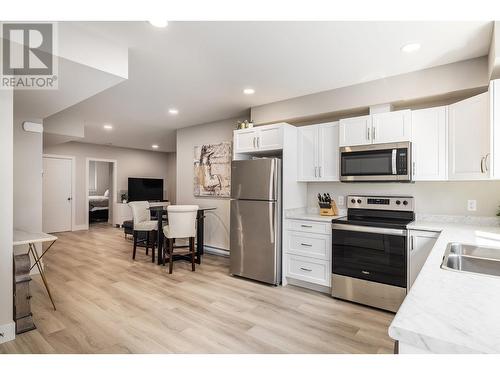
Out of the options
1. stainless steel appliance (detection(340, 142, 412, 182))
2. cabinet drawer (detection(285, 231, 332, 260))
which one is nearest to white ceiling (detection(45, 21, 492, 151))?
stainless steel appliance (detection(340, 142, 412, 182))

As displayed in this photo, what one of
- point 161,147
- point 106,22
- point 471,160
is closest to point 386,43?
point 471,160

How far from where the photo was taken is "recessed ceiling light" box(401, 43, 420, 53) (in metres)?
2.25

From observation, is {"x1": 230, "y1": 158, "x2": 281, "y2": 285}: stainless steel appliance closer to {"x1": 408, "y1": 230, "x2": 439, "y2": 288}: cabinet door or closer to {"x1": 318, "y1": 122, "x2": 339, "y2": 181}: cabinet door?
{"x1": 318, "y1": 122, "x2": 339, "y2": 181}: cabinet door

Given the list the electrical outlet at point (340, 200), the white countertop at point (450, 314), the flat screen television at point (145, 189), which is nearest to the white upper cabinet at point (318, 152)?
the electrical outlet at point (340, 200)

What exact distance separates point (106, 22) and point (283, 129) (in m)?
2.08

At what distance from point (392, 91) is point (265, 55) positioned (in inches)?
56.5

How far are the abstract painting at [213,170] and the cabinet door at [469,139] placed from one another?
3.21 metres

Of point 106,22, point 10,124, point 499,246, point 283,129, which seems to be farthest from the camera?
point 283,129

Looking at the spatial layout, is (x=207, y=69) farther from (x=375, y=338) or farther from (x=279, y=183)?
(x=375, y=338)

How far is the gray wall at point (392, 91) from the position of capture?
2.49 m

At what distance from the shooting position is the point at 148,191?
847 centimetres

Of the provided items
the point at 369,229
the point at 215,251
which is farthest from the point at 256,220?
the point at 215,251

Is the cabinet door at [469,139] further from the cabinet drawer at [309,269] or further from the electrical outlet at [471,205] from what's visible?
the cabinet drawer at [309,269]

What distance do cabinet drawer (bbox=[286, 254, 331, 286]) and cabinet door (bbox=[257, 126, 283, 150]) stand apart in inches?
55.1
